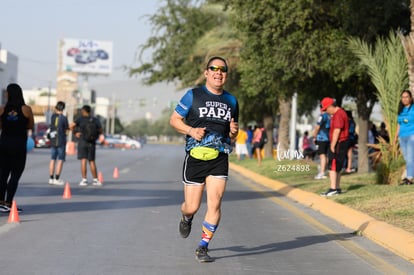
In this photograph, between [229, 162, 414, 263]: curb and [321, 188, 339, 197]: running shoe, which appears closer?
[229, 162, 414, 263]: curb

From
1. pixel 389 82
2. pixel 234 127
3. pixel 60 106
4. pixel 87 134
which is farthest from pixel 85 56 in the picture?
pixel 234 127

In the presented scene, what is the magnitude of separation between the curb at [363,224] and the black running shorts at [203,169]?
2.23 m

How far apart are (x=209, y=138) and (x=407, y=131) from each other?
923 centimetres

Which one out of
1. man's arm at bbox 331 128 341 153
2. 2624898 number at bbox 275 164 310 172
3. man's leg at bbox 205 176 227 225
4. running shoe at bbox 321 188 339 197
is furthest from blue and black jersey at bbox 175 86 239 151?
running shoe at bbox 321 188 339 197

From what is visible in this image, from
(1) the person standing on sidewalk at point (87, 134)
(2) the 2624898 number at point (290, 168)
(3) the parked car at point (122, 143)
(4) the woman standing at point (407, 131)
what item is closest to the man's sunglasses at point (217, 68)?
(2) the 2624898 number at point (290, 168)

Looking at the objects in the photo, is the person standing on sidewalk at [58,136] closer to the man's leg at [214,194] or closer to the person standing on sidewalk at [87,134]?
Answer: the person standing on sidewalk at [87,134]

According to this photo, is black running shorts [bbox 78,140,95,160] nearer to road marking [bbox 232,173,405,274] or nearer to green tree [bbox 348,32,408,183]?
road marking [bbox 232,173,405,274]

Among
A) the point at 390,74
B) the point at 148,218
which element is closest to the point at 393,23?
the point at 390,74

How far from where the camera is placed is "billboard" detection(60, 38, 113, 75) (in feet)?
455

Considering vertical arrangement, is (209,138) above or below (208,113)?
below

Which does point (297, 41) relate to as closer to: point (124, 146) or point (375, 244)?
point (375, 244)

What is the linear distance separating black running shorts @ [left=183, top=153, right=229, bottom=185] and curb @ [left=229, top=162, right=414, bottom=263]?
2.23 m

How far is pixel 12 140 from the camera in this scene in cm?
1315

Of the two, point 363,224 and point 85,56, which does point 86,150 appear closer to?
point 363,224
